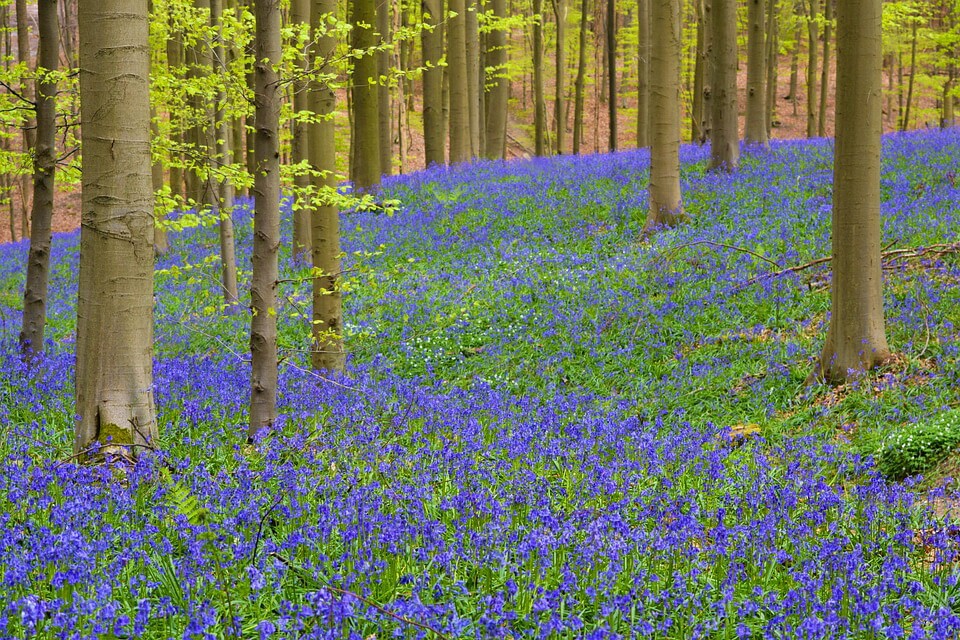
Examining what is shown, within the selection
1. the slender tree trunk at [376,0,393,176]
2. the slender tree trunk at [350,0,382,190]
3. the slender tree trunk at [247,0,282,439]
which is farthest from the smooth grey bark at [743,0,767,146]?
the slender tree trunk at [247,0,282,439]

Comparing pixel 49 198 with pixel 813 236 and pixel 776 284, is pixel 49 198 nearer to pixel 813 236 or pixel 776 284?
pixel 776 284

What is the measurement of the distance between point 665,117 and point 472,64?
12.7 metres

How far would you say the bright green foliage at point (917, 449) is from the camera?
5.79 m

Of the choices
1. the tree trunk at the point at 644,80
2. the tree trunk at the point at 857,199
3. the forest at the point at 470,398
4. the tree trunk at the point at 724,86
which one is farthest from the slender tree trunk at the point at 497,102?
the tree trunk at the point at 857,199

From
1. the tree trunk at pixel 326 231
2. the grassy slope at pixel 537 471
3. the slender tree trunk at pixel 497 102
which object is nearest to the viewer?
the grassy slope at pixel 537 471

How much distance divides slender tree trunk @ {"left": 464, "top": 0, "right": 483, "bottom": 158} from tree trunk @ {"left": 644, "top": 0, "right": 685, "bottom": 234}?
34.1 feet

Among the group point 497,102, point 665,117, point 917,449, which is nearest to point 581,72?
point 497,102

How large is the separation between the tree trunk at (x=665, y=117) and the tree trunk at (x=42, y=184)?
28.0ft

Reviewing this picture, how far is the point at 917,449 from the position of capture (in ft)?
19.2

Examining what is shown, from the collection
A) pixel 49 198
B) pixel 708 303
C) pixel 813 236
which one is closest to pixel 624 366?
pixel 708 303

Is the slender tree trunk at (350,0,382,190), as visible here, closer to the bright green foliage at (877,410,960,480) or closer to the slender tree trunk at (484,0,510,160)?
the slender tree trunk at (484,0,510,160)

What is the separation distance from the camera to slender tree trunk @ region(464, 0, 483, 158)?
23.1 m

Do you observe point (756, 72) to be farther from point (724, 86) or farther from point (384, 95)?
point (384, 95)

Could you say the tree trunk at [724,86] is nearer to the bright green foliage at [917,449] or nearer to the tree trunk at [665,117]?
the tree trunk at [665,117]
